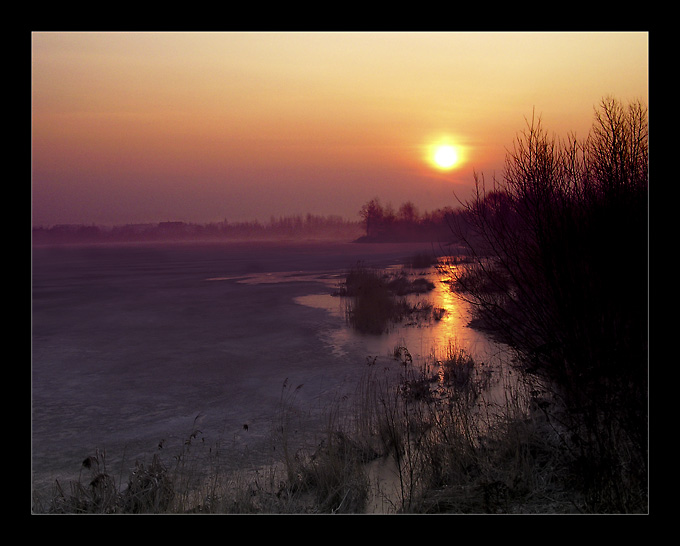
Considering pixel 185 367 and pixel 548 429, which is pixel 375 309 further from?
pixel 548 429

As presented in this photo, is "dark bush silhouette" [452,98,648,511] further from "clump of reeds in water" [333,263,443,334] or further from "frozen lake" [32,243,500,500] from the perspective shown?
"clump of reeds in water" [333,263,443,334]

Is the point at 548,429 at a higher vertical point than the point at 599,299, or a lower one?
lower

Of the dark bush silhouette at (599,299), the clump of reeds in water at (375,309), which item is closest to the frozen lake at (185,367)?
the clump of reeds in water at (375,309)

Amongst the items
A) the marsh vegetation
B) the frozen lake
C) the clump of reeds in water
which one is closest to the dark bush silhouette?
the marsh vegetation

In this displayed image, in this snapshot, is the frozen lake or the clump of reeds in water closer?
the frozen lake

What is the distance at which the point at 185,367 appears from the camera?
31.8ft

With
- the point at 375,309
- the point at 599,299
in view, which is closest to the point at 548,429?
the point at 599,299

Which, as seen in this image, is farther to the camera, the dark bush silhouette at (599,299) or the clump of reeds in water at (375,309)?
the clump of reeds in water at (375,309)

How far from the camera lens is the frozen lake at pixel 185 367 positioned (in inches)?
240

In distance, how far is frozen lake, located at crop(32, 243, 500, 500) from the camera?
20.0 feet

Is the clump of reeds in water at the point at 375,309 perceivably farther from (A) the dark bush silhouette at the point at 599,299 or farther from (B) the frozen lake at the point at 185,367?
(A) the dark bush silhouette at the point at 599,299
